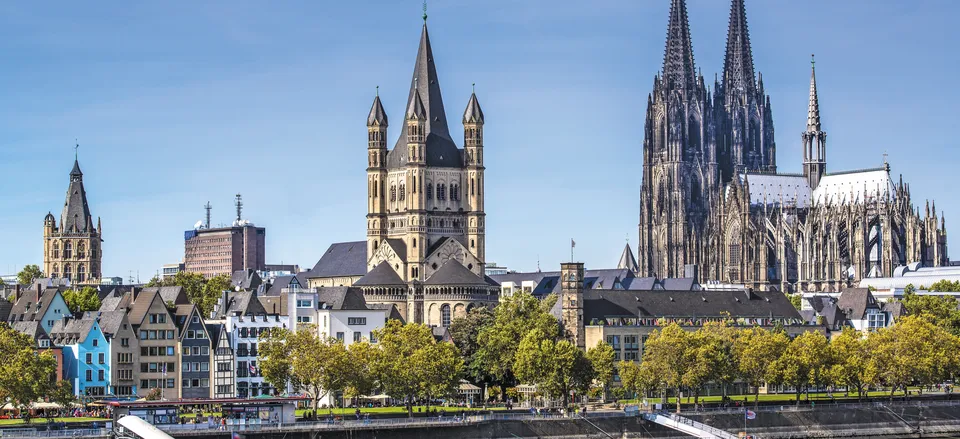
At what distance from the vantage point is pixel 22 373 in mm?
122125

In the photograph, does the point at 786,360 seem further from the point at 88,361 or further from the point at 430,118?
the point at 430,118

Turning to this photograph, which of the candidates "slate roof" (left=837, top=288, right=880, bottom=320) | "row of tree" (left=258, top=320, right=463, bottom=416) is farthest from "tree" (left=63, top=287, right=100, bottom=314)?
"slate roof" (left=837, top=288, right=880, bottom=320)

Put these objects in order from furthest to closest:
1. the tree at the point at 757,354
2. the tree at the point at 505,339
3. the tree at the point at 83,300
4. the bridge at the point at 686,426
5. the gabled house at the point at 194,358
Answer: the tree at the point at 83,300, the tree at the point at 505,339, the tree at the point at 757,354, the gabled house at the point at 194,358, the bridge at the point at 686,426

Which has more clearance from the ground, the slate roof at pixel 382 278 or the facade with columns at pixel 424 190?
the facade with columns at pixel 424 190

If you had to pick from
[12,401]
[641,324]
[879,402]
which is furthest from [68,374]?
[879,402]

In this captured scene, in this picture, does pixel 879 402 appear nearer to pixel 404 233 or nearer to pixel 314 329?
pixel 314 329

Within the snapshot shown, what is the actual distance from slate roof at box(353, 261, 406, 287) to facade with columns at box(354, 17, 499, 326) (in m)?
0.23

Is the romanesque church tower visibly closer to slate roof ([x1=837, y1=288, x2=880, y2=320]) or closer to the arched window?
the arched window

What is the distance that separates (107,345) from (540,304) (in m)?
42.6

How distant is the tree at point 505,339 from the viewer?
150 m

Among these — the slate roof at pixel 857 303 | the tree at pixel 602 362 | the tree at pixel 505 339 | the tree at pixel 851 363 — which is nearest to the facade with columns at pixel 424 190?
the tree at pixel 505 339

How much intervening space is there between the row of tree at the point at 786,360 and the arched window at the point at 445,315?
29.1 metres

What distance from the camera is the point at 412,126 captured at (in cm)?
18812

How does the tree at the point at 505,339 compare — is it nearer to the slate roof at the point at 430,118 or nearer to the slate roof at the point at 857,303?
the slate roof at the point at 430,118
